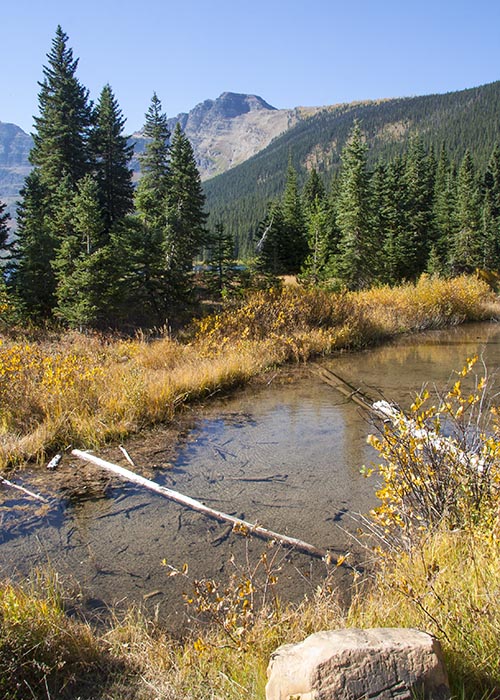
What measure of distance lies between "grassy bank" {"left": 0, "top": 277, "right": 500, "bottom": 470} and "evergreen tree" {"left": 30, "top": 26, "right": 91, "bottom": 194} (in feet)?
34.3

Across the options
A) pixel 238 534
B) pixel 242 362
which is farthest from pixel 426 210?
pixel 238 534

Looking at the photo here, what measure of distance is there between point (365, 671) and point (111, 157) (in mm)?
25524

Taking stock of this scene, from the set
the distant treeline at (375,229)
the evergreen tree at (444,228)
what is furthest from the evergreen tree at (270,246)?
the evergreen tree at (444,228)

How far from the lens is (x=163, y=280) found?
1836cm

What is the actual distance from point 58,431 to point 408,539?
6.16m

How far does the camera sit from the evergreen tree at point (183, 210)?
20.1 meters

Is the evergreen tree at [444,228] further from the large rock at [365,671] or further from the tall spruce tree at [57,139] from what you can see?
the large rock at [365,671]

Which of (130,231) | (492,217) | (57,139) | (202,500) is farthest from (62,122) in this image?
(492,217)

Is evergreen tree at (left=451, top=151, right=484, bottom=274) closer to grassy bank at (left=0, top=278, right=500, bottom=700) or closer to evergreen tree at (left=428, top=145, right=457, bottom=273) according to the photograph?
evergreen tree at (left=428, top=145, right=457, bottom=273)

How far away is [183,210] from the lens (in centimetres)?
2166

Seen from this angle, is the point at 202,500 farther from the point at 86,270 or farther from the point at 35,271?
the point at 35,271

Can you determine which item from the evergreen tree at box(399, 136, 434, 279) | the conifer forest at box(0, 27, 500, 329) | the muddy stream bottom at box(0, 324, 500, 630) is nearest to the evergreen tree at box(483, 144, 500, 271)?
the evergreen tree at box(399, 136, 434, 279)

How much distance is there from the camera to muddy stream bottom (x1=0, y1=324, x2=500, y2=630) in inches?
198

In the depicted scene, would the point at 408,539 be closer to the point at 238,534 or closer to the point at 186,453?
the point at 238,534
